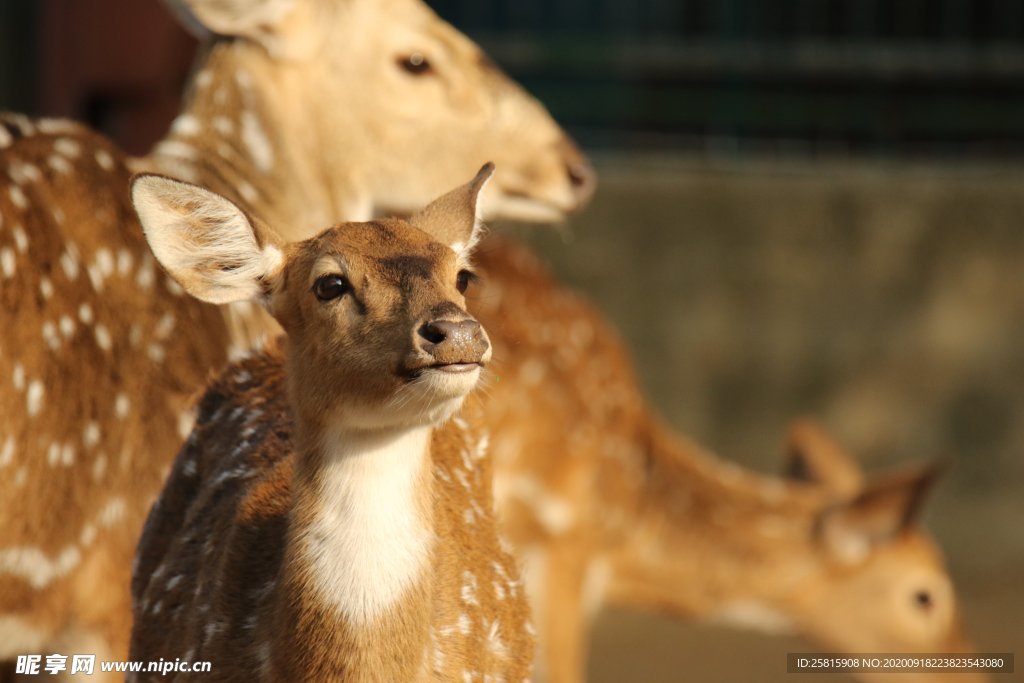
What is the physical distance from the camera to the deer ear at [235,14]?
14.9 ft

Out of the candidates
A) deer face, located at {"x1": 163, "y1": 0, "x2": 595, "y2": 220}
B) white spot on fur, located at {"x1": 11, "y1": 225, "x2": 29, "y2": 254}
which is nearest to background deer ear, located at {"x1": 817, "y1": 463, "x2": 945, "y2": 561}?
deer face, located at {"x1": 163, "y1": 0, "x2": 595, "y2": 220}

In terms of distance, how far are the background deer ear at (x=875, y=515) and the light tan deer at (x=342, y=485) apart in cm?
290

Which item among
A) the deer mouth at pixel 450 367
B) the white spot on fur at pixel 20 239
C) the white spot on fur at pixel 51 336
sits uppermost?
the deer mouth at pixel 450 367

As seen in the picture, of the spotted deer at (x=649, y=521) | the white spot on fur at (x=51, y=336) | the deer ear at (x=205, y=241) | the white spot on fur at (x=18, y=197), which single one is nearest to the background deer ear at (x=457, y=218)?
the deer ear at (x=205, y=241)

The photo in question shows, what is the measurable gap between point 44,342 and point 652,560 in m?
3.19

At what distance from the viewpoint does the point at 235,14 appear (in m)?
4.57

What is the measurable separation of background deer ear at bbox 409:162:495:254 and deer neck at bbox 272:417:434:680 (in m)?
0.48

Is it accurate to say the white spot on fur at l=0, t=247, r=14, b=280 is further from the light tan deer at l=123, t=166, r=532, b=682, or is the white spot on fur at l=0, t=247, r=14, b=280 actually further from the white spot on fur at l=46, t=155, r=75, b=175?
the light tan deer at l=123, t=166, r=532, b=682

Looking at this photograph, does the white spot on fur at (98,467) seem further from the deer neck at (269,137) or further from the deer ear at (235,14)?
the deer ear at (235,14)

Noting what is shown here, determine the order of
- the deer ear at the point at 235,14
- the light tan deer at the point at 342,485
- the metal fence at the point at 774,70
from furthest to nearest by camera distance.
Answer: the metal fence at the point at 774,70
the deer ear at the point at 235,14
the light tan deer at the point at 342,485

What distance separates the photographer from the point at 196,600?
3205 mm

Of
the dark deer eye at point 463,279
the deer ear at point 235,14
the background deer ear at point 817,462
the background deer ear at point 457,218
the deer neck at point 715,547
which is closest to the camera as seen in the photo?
the dark deer eye at point 463,279

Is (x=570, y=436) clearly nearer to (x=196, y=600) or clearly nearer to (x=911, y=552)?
(x=911, y=552)

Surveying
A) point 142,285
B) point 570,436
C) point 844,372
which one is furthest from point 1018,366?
point 142,285
